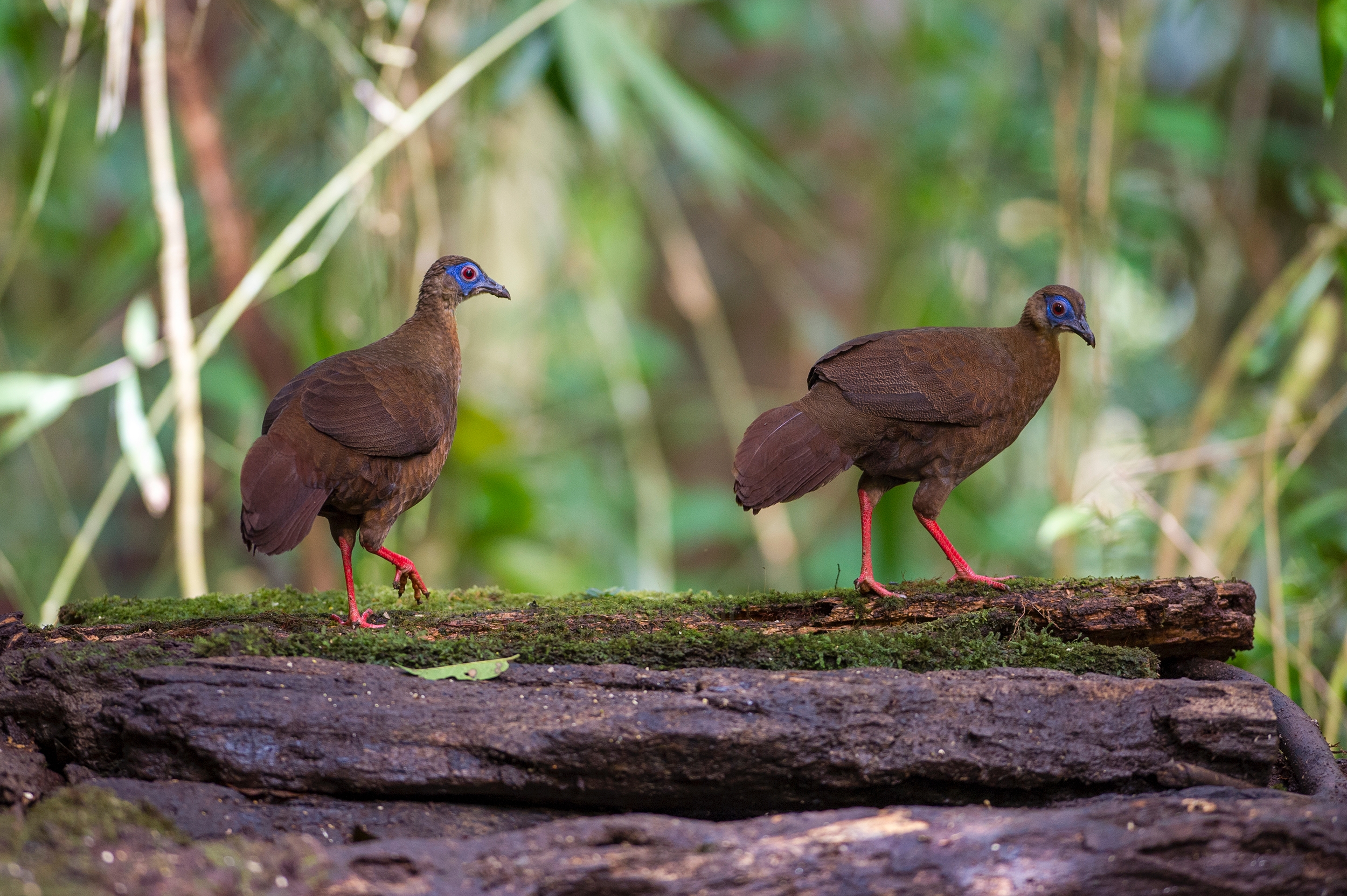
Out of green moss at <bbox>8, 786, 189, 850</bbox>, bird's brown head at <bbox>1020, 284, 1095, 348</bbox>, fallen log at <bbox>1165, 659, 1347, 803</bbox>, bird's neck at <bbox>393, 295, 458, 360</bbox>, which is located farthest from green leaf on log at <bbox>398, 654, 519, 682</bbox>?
bird's brown head at <bbox>1020, 284, 1095, 348</bbox>

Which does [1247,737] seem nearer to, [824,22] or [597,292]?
[597,292]

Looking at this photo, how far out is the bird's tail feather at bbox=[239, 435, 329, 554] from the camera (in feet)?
11.1

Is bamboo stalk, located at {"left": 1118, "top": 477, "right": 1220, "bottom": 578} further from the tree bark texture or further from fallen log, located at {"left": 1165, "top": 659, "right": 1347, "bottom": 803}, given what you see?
fallen log, located at {"left": 1165, "top": 659, "right": 1347, "bottom": 803}

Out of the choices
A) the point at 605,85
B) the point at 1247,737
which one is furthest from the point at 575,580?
the point at 1247,737

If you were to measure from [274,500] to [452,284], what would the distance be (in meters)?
1.29

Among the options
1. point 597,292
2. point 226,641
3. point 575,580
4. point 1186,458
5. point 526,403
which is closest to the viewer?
point 226,641

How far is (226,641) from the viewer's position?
311 cm

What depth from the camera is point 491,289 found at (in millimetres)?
4418

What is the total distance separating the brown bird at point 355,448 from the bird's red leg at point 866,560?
147 cm

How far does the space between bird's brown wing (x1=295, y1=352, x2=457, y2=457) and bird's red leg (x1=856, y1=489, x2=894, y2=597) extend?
1.48 meters

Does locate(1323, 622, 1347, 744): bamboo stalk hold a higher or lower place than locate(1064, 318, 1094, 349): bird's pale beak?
lower

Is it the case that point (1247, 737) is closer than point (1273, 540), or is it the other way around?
point (1247, 737)

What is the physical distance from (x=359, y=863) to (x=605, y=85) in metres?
4.63

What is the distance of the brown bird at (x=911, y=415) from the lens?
147 inches
